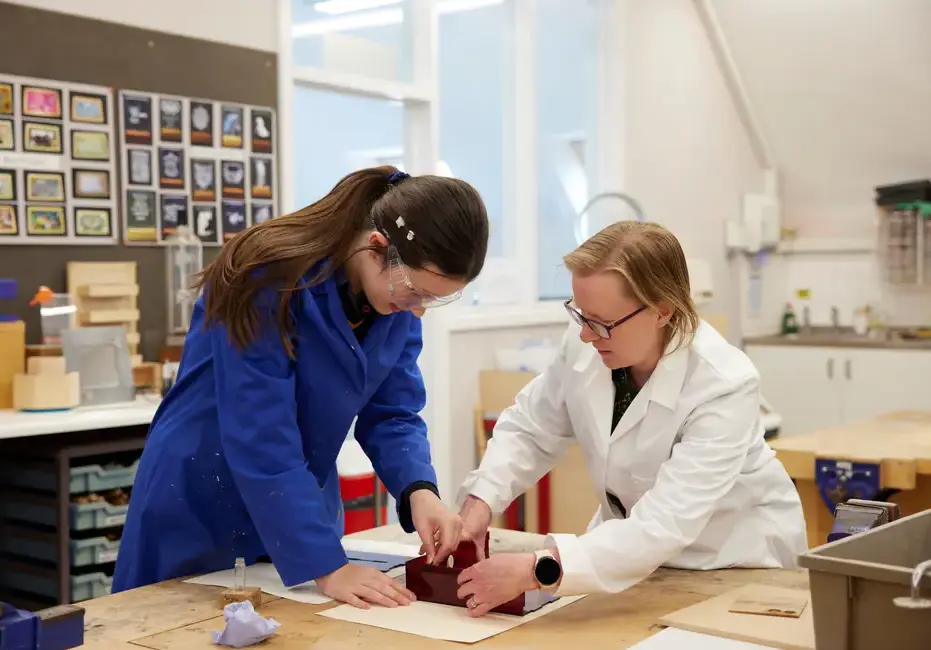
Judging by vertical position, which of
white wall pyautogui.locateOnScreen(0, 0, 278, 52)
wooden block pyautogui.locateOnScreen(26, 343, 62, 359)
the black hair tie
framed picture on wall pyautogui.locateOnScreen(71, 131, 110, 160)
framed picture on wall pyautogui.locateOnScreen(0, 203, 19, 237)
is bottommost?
wooden block pyautogui.locateOnScreen(26, 343, 62, 359)

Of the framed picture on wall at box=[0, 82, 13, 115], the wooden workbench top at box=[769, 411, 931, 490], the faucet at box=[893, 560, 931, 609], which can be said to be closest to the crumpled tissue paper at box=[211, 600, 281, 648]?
the faucet at box=[893, 560, 931, 609]

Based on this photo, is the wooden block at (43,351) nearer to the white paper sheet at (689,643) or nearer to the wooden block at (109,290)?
the wooden block at (109,290)

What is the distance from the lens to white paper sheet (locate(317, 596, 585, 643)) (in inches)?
58.4

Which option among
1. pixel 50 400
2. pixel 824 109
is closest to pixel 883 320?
pixel 824 109

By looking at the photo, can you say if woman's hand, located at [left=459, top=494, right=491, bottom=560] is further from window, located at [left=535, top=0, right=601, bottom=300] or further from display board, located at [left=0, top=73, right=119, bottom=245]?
window, located at [left=535, top=0, right=601, bottom=300]

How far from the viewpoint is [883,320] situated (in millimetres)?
6227

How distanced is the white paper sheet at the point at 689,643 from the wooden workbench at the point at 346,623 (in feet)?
0.09

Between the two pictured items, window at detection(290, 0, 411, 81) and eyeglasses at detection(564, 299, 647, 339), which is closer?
eyeglasses at detection(564, 299, 647, 339)

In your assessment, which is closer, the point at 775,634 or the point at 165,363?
the point at 775,634

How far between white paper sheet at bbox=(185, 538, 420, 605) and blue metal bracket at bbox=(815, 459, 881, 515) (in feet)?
4.41

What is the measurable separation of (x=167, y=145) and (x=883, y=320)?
14.2 feet

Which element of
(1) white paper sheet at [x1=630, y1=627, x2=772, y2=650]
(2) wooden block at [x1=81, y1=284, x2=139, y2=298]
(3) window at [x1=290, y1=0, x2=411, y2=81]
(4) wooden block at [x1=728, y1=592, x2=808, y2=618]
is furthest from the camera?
(3) window at [x1=290, y1=0, x2=411, y2=81]

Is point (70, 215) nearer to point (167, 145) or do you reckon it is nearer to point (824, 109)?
point (167, 145)

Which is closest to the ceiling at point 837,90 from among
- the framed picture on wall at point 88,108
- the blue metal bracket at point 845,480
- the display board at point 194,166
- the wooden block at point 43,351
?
the display board at point 194,166
